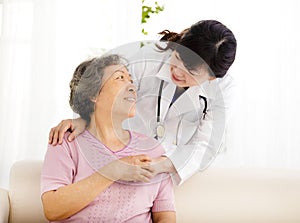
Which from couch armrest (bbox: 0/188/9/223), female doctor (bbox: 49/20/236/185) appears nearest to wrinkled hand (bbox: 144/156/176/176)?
female doctor (bbox: 49/20/236/185)

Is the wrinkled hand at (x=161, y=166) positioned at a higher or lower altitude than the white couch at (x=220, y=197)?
higher

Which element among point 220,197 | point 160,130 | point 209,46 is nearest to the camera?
point 209,46

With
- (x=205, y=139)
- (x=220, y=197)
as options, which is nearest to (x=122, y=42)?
(x=205, y=139)

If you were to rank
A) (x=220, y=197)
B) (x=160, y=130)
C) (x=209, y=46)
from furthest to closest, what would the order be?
(x=220, y=197) → (x=160, y=130) → (x=209, y=46)

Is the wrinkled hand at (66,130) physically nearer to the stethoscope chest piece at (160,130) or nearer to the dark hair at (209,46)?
the stethoscope chest piece at (160,130)

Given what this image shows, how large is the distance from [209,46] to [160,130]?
0.35 m

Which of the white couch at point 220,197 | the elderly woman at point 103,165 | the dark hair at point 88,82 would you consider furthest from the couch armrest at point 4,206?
the dark hair at point 88,82

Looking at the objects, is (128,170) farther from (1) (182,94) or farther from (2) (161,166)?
(1) (182,94)

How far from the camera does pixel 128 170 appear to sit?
1.65 metres

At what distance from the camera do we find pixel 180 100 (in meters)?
1.72

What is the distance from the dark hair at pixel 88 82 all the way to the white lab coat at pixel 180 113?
0.28ft

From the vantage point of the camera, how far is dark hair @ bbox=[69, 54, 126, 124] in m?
1.68

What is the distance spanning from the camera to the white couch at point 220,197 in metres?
1.84

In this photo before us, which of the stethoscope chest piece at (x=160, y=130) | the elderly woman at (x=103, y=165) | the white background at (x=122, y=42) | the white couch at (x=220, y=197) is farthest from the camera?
the white background at (x=122, y=42)
